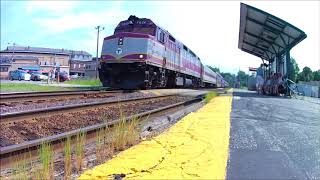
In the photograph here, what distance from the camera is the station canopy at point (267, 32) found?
2775 cm

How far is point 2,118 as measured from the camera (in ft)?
26.4

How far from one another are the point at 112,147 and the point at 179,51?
2496 centimetres

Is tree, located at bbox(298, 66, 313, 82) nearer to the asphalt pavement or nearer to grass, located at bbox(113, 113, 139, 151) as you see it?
the asphalt pavement

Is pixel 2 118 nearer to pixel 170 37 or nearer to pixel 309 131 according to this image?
pixel 309 131

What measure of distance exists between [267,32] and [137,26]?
13.4 m

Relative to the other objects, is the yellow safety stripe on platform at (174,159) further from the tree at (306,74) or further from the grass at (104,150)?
the tree at (306,74)

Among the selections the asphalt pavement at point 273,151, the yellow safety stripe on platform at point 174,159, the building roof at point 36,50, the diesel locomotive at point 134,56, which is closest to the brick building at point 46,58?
the building roof at point 36,50

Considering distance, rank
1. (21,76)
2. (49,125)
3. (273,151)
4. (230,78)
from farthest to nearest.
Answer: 1. (230,78)
2. (21,76)
3. (49,125)
4. (273,151)

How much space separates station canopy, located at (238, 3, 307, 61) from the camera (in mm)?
27748

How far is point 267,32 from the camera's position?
33219mm

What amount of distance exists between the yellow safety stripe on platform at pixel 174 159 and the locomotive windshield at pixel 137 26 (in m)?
16.5

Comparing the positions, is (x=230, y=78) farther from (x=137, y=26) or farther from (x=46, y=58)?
(x=137, y=26)

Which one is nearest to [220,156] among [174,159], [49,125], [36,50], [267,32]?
[174,159]

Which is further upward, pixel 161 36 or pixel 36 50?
pixel 36 50
